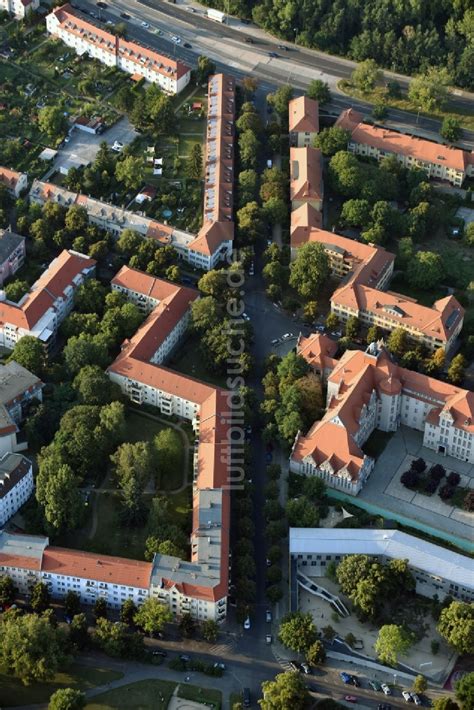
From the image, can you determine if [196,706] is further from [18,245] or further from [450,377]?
[18,245]

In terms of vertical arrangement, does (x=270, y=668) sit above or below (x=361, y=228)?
below

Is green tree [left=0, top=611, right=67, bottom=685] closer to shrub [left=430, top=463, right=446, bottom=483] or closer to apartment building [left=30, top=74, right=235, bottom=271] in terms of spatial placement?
shrub [left=430, top=463, right=446, bottom=483]

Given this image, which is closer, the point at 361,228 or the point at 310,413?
the point at 310,413

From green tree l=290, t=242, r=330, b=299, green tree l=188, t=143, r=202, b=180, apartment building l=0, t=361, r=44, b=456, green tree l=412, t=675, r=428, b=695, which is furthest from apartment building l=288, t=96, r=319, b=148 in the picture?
green tree l=412, t=675, r=428, b=695

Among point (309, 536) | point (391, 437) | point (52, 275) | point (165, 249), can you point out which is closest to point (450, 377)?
point (391, 437)

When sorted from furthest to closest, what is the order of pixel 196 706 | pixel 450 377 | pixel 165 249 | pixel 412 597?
1. pixel 165 249
2. pixel 450 377
3. pixel 412 597
4. pixel 196 706

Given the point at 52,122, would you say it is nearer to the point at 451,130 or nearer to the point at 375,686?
the point at 451,130
